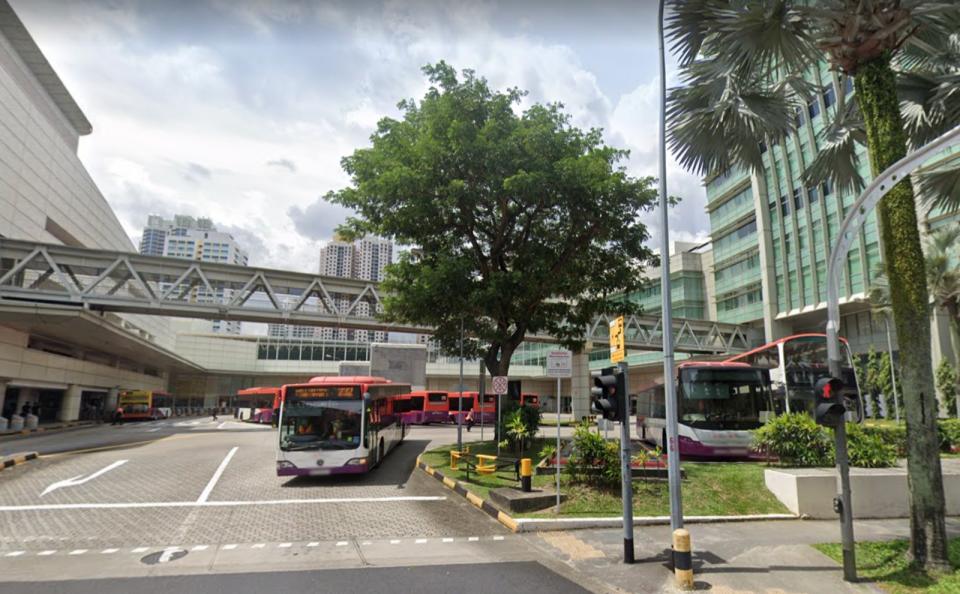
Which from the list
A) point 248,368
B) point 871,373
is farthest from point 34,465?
point 248,368

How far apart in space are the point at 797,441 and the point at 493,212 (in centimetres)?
1212

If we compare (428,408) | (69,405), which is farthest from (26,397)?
(428,408)

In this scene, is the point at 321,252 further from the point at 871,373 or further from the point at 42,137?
the point at 871,373

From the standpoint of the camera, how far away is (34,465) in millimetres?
17031

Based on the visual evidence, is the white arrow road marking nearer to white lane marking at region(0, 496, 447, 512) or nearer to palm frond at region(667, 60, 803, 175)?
white lane marking at region(0, 496, 447, 512)

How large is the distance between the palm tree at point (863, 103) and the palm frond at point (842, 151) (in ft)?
0.08

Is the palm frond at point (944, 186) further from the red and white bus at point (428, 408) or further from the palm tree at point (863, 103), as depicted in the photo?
the red and white bus at point (428, 408)

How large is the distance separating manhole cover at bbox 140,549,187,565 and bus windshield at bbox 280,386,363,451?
5.84 m

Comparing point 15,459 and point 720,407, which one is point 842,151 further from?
point 15,459

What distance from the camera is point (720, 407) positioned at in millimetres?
16859

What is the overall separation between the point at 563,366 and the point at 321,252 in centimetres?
9491

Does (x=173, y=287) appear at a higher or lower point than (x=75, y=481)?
higher

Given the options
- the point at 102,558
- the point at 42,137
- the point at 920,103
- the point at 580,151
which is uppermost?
the point at 42,137

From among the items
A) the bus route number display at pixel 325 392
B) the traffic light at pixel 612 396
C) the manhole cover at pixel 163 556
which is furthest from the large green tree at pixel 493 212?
the manhole cover at pixel 163 556
